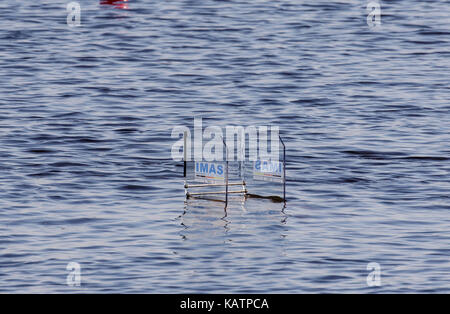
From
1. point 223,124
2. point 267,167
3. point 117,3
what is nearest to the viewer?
point 267,167

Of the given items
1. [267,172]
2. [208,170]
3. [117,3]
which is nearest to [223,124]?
[267,172]

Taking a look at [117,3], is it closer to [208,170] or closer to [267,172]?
[267,172]

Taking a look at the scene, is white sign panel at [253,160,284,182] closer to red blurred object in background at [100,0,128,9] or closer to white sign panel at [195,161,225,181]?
white sign panel at [195,161,225,181]

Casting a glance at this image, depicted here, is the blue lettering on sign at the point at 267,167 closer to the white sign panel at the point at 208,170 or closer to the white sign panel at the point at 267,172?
the white sign panel at the point at 267,172

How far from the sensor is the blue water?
2773 cm

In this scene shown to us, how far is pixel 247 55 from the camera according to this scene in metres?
63.1

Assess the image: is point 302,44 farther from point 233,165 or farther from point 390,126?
point 233,165

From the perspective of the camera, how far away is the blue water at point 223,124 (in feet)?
91.0

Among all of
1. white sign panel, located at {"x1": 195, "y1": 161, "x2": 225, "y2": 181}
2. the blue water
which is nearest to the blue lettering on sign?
the blue water

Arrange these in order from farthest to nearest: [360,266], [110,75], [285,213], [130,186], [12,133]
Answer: [110,75]
[12,133]
[130,186]
[285,213]
[360,266]

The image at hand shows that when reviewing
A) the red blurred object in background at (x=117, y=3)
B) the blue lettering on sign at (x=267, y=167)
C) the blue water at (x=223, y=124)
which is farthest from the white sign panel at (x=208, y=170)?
the red blurred object in background at (x=117, y=3)

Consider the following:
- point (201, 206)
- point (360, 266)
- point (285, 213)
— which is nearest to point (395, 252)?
point (360, 266)

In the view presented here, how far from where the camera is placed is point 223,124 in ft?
151

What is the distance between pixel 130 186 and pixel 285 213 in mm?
6057
